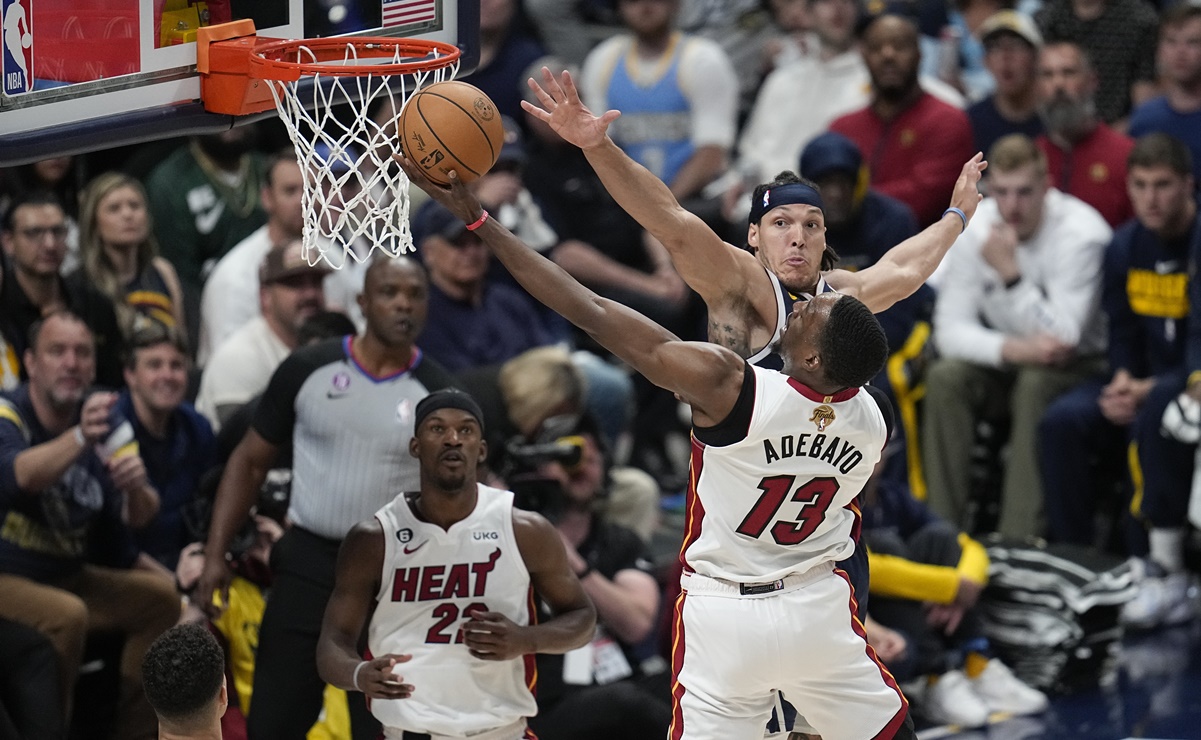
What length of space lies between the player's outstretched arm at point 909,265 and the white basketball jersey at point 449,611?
1460 mm

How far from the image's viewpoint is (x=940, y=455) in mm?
9719

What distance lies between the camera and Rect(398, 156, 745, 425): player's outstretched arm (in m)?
5.21

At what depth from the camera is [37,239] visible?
7879 millimetres

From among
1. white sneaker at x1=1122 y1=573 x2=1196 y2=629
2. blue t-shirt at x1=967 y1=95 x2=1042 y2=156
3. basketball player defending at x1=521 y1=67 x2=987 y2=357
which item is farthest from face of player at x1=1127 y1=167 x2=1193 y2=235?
basketball player defending at x1=521 y1=67 x2=987 y2=357

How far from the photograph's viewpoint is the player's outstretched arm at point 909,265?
245 inches

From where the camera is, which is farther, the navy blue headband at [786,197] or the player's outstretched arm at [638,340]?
the navy blue headband at [786,197]

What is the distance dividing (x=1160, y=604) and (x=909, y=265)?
378 cm

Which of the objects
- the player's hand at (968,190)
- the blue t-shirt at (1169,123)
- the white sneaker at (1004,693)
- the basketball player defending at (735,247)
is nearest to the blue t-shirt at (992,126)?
the blue t-shirt at (1169,123)

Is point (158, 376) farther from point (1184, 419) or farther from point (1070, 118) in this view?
point (1070, 118)

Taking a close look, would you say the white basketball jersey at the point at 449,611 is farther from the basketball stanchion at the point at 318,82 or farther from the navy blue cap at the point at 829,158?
the navy blue cap at the point at 829,158

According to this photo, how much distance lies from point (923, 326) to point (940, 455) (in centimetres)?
72

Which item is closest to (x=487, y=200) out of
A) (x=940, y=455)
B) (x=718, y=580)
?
(x=940, y=455)

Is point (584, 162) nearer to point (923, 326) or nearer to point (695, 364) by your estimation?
point (923, 326)

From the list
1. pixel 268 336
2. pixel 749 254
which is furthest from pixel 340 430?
pixel 749 254
